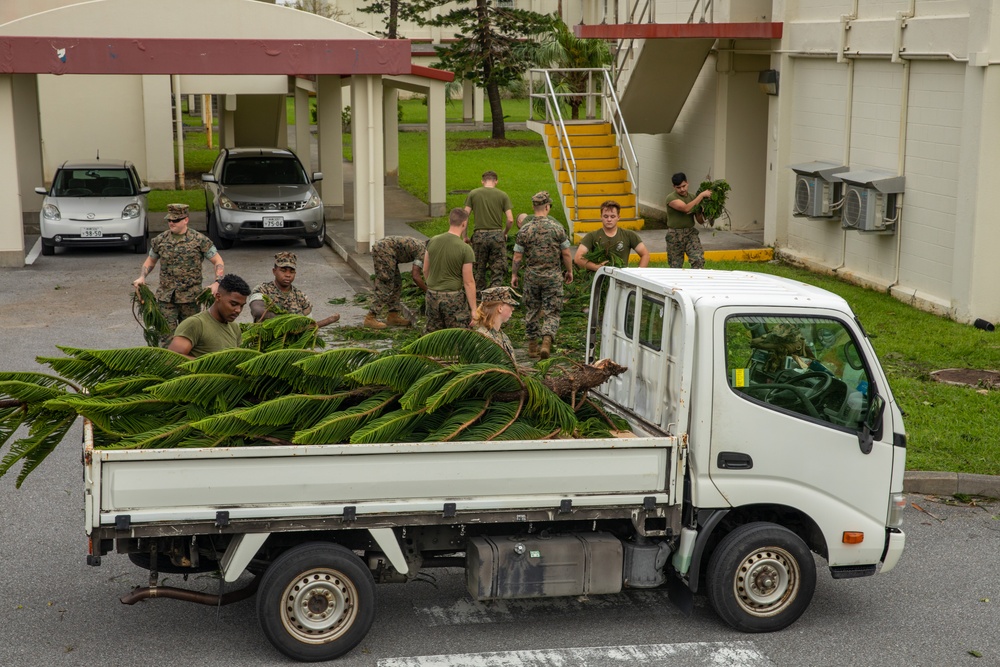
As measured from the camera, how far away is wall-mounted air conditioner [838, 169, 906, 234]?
52.4 feet

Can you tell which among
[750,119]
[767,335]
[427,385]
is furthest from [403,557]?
[750,119]

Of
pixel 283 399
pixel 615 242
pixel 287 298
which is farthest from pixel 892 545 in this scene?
pixel 615 242

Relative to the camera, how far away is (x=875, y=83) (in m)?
16.8

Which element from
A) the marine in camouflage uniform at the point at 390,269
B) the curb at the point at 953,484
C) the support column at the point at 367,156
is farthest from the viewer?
the support column at the point at 367,156

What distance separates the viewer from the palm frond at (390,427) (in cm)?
618

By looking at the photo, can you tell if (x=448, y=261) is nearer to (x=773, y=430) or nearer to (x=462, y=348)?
(x=462, y=348)

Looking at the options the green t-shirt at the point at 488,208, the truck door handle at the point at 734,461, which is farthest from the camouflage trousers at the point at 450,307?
the truck door handle at the point at 734,461

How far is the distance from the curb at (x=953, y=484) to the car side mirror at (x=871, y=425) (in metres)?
2.96

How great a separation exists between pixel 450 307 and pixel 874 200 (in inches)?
275

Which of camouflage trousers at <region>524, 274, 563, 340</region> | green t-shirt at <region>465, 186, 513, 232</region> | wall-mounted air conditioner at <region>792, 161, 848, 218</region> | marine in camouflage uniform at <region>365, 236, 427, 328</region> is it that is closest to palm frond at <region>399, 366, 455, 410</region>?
camouflage trousers at <region>524, 274, 563, 340</region>

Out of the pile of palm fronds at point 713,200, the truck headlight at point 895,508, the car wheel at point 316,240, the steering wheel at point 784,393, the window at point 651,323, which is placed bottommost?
the truck headlight at point 895,508

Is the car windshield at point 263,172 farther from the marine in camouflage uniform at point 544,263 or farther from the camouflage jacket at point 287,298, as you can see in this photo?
the camouflage jacket at point 287,298

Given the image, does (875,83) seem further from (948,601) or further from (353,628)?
(353,628)

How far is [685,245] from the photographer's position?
612 inches
